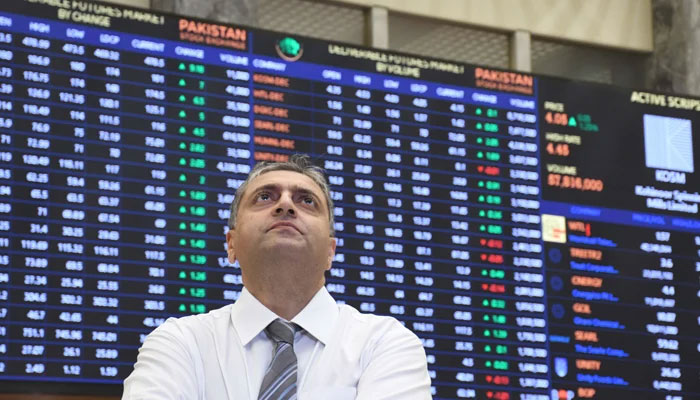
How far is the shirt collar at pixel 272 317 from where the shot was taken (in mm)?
3434

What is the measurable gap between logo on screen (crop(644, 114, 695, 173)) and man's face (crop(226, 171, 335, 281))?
3877mm

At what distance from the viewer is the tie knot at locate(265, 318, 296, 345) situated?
3.40 meters

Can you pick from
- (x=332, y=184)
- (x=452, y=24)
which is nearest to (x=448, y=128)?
(x=332, y=184)

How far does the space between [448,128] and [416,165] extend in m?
0.29

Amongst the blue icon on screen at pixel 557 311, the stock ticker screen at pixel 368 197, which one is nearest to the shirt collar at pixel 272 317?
the stock ticker screen at pixel 368 197

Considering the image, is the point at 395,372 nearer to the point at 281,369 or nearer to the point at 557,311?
the point at 281,369

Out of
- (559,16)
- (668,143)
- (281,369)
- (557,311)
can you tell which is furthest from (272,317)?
(559,16)

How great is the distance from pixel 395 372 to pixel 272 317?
0.40 m

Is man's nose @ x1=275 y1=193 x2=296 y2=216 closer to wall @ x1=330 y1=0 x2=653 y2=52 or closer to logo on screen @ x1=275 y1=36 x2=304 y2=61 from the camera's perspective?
logo on screen @ x1=275 y1=36 x2=304 y2=61

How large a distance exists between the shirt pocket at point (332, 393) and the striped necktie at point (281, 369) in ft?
0.14

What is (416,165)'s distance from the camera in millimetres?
6633

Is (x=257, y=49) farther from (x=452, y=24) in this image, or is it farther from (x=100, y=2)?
(x=452, y=24)

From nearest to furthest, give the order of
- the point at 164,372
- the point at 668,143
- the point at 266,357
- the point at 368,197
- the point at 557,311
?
the point at 164,372, the point at 266,357, the point at 368,197, the point at 557,311, the point at 668,143

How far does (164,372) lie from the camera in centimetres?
318
